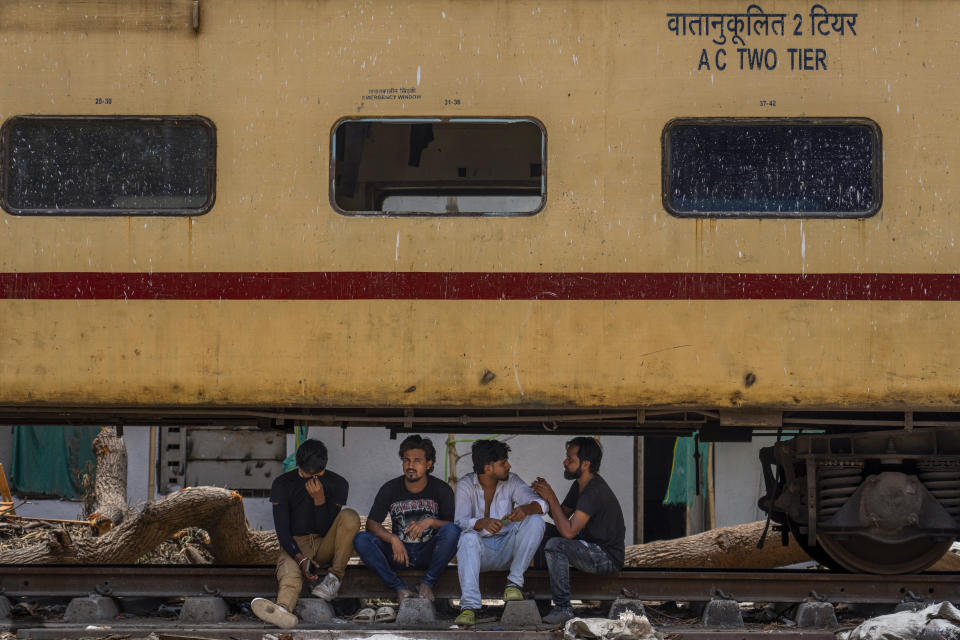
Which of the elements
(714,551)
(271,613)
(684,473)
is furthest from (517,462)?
(271,613)

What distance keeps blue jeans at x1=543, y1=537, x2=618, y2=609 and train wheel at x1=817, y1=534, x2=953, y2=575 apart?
1.40m

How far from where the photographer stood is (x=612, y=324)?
5633 mm

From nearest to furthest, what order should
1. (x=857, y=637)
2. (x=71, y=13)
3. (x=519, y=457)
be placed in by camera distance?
(x=857, y=637)
(x=71, y=13)
(x=519, y=457)

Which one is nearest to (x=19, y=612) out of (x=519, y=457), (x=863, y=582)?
(x=863, y=582)

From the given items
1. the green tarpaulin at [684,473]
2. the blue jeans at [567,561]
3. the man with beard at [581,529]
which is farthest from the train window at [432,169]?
the green tarpaulin at [684,473]

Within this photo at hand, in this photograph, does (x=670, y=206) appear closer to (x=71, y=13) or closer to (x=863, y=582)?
(x=863, y=582)

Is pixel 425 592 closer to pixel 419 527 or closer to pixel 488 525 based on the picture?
pixel 419 527

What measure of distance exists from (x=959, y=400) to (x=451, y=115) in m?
3.19

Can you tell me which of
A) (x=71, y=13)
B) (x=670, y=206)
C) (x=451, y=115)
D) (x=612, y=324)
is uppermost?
(x=71, y=13)

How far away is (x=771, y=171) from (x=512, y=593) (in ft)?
9.02

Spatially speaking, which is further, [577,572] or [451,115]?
[577,572]

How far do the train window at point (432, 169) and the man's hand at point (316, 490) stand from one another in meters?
1.65

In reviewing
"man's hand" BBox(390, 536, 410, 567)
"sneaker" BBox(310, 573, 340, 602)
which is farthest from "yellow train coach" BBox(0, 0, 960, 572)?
"sneaker" BBox(310, 573, 340, 602)

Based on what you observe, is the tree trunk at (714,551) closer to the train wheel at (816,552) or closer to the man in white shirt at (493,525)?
the train wheel at (816,552)
